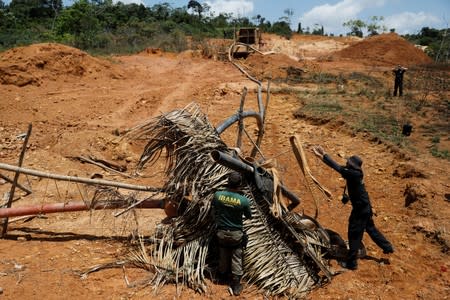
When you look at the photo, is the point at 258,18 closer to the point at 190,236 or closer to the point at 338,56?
the point at 338,56

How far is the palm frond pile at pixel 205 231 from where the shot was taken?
4.48 m

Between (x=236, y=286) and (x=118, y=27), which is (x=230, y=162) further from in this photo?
(x=118, y=27)

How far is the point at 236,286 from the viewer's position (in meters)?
4.41

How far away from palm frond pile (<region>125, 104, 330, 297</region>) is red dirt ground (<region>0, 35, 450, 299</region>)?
0.20 metres

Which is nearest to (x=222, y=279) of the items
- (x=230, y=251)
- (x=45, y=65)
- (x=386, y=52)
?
(x=230, y=251)

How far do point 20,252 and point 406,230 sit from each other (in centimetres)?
504

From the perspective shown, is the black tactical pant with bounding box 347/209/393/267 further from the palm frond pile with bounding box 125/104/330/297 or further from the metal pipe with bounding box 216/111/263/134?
the metal pipe with bounding box 216/111/263/134

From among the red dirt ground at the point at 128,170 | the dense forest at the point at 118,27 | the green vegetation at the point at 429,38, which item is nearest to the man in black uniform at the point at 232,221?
the red dirt ground at the point at 128,170

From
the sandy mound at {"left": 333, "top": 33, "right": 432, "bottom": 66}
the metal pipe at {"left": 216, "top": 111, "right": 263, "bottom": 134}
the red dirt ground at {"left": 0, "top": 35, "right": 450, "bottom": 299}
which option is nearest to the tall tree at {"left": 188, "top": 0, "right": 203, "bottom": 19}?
the sandy mound at {"left": 333, "top": 33, "right": 432, "bottom": 66}

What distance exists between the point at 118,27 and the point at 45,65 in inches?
624

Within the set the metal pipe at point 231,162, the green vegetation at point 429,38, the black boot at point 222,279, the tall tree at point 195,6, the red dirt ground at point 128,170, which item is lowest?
the black boot at point 222,279

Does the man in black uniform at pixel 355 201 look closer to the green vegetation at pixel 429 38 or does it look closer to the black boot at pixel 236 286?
the black boot at pixel 236 286

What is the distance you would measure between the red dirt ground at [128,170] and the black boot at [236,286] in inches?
2.9

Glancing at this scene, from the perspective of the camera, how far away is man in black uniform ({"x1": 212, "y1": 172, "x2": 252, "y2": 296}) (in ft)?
13.9
